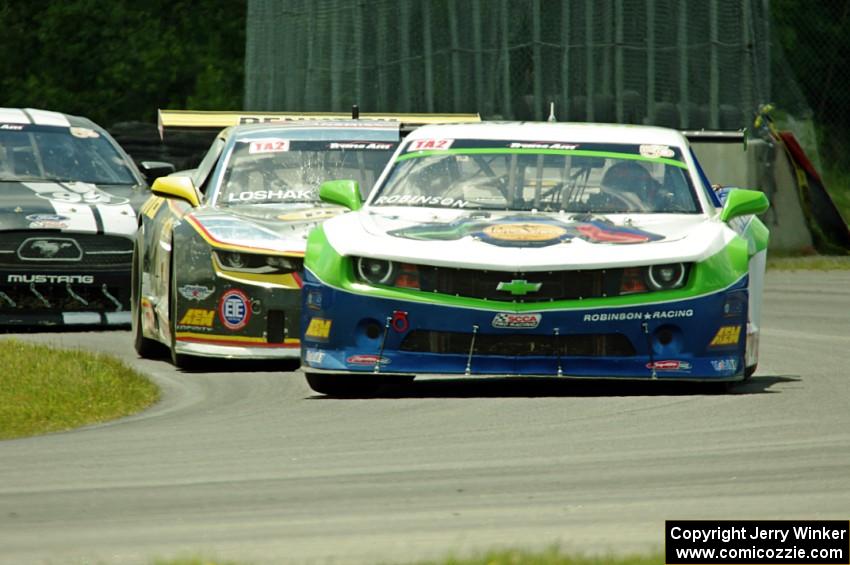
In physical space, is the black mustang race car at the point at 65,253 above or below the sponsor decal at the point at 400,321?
below

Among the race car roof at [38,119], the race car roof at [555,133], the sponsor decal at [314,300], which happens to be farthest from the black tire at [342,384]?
the race car roof at [38,119]

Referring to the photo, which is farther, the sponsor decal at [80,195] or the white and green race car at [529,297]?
the sponsor decal at [80,195]

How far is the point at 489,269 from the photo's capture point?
29.2 feet

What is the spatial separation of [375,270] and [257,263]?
1957mm

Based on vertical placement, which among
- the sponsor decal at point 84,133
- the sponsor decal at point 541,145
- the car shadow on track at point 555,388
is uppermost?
the sponsor decal at point 541,145

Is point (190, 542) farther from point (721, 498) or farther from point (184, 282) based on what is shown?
point (184, 282)

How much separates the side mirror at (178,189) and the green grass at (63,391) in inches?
41.7

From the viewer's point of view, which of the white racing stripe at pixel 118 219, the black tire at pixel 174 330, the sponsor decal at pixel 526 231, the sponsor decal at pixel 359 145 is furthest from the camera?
the white racing stripe at pixel 118 219

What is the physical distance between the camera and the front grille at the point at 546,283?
8.90m

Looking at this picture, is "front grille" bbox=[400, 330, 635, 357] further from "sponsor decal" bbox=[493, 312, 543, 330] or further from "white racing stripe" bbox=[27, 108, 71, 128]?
"white racing stripe" bbox=[27, 108, 71, 128]

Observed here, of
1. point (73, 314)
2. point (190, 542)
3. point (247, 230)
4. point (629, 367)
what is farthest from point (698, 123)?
point (190, 542)

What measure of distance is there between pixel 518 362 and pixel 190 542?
3288 mm

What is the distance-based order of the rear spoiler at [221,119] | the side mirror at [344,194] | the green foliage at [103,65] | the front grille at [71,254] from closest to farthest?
the side mirror at [344,194] → the front grille at [71,254] → the rear spoiler at [221,119] → the green foliage at [103,65]

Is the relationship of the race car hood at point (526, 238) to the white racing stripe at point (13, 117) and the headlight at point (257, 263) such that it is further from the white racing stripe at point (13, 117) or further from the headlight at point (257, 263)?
the white racing stripe at point (13, 117)
